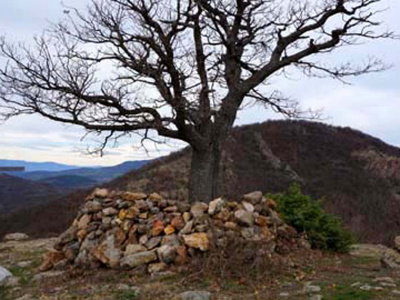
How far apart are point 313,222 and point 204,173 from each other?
7.86 feet

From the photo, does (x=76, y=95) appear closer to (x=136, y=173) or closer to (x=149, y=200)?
(x=149, y=200)

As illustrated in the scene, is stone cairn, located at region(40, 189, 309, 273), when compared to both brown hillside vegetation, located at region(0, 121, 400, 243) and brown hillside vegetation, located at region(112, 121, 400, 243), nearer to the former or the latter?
brown hillside vegetation, located at region(0, 121, 400, 243)

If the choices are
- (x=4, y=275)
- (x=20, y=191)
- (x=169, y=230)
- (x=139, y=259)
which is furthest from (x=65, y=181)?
(x=139, y=259)

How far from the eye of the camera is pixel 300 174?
37.4 metres

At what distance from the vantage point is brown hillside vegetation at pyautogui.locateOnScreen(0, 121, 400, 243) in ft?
94.0

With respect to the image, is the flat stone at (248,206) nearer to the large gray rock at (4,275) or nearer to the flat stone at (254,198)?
the flat stone at (254,198)

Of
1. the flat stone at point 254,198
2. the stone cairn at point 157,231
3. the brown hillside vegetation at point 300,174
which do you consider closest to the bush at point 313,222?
the stone cairn at point 157,231

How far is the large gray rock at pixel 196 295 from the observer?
21.6 feet

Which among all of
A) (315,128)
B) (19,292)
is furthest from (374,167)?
(19,292)

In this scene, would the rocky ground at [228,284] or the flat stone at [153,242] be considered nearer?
the rocky ground at [228,284]

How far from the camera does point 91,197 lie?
9969mm

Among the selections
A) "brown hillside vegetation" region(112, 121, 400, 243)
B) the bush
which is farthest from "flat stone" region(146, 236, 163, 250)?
"brown hillside vegetation" region(112, 121, 400, 243)

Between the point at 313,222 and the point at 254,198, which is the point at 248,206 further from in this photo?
the point at 313,222

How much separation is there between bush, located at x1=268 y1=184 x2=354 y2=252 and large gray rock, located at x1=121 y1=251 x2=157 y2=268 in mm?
3058
